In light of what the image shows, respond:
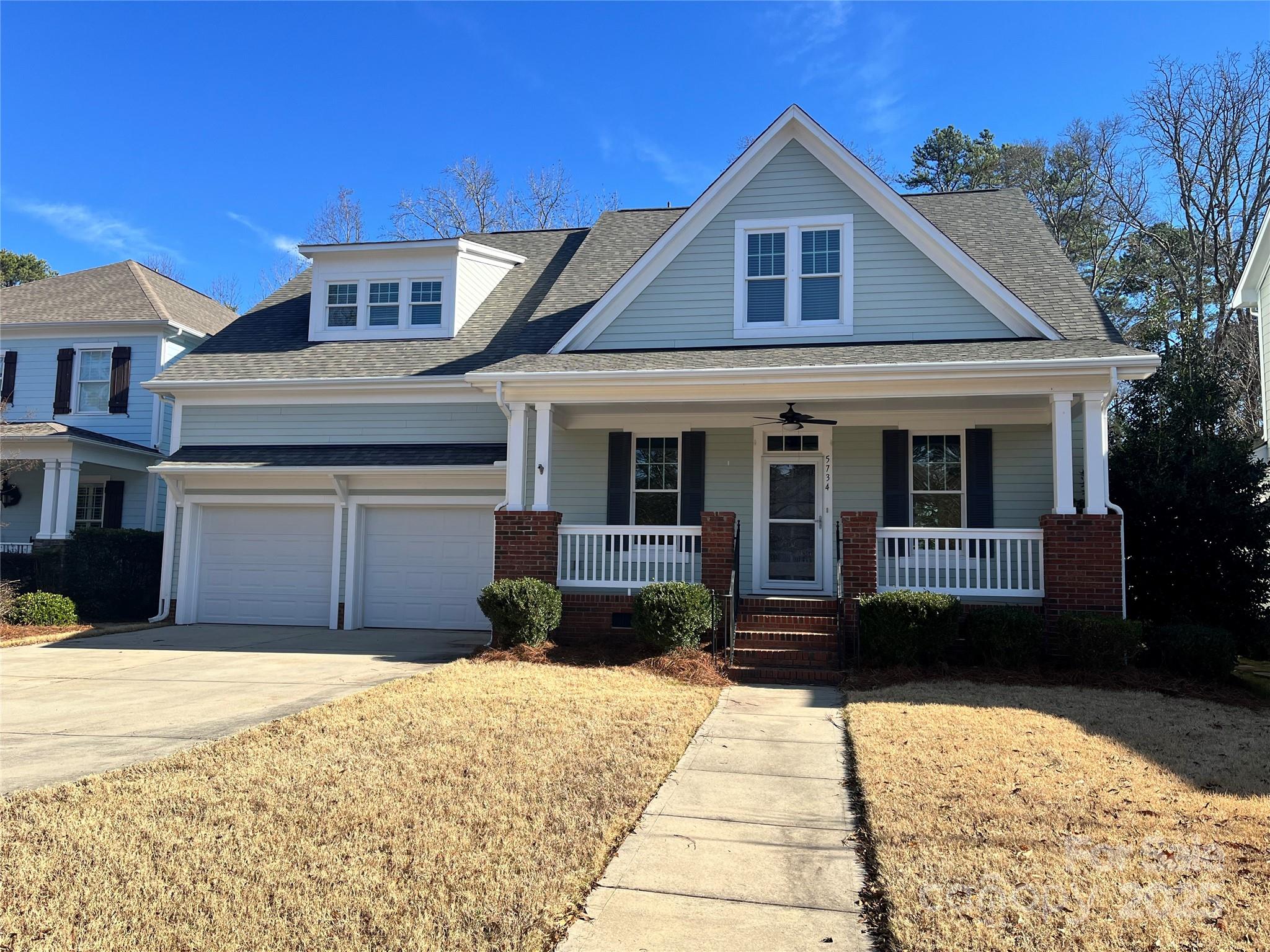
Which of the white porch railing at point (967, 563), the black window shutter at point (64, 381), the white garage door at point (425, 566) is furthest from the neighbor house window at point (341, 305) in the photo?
the white porch railing at point (967, 563)

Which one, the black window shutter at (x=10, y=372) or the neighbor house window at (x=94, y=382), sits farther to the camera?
the black window shutter at (x=10, y=372)

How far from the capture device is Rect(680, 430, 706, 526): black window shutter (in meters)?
13.5

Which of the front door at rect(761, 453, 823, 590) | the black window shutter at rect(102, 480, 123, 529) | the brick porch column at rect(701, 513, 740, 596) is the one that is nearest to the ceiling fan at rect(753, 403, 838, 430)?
the front door at rect(761, 453, 823, 590)

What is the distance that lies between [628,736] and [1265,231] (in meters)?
14.5

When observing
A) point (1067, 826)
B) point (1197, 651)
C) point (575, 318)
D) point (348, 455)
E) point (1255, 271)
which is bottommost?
point (1067, 826)

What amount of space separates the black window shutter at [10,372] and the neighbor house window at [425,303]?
10102 mm

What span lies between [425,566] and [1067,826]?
11.4 meters

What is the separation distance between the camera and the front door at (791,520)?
13.2m

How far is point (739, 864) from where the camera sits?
451 cm

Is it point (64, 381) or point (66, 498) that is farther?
point (64, 381)

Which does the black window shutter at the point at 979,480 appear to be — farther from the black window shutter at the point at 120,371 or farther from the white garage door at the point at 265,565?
the black window shutter at the point at 120,371

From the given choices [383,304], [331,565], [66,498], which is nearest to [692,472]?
[331,565]

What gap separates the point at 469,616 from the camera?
1448 centimetres

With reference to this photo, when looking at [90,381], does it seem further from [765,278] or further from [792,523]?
[792,523]
